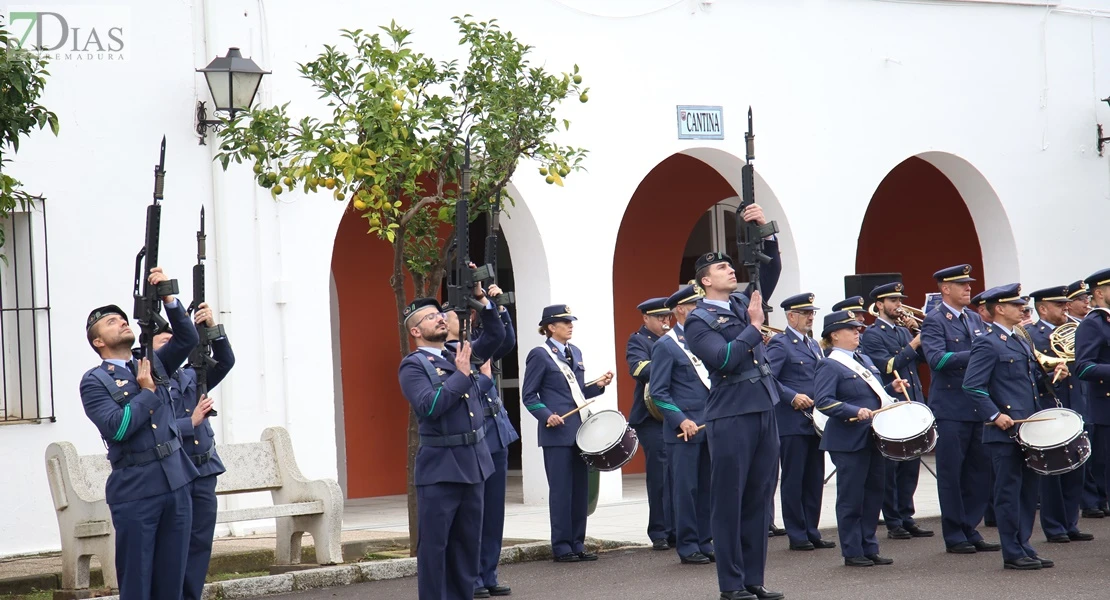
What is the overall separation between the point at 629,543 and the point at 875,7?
7303 mm

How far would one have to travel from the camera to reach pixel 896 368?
455 inches

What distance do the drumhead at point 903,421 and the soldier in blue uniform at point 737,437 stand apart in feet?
5.50

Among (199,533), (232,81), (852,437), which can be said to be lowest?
(199,533)

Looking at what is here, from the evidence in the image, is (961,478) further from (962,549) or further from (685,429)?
(685,429)

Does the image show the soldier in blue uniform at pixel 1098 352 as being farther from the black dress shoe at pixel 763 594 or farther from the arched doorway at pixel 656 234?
the arched doorway at pixel 656 234

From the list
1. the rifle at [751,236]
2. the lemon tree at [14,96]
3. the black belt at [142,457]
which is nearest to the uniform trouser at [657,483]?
the rifle at [751,236]

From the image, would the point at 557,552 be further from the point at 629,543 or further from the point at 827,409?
the point at 827,409

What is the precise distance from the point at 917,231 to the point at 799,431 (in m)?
8.91

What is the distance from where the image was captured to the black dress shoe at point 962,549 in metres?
9.83

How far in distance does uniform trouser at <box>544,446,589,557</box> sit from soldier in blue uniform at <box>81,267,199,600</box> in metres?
3.82

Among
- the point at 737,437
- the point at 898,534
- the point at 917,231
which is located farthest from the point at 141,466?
the point at 917,231

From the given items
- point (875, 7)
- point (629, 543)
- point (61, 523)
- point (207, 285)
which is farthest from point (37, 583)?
point (875, 7)

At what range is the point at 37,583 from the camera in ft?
31.7

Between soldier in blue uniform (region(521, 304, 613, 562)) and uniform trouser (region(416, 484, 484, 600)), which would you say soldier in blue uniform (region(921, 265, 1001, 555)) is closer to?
soldier in blue uniform (region(521, 304, 613, 562))
